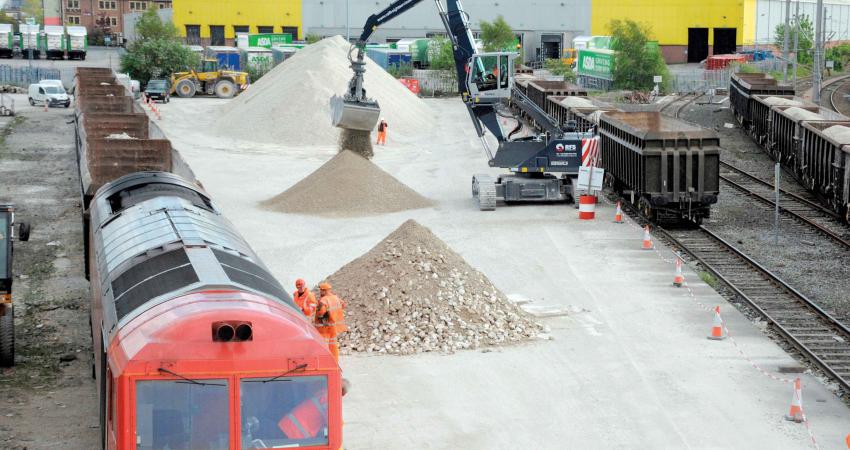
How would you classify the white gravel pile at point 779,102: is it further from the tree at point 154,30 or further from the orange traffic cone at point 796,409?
the tree at point 154,30

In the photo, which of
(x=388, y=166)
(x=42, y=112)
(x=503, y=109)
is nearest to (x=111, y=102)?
(x=388, y=166)

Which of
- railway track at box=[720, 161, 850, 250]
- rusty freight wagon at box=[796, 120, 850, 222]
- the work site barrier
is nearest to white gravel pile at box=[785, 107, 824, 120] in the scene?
rusty freight wagon at box=[796, 120, 850, 222]

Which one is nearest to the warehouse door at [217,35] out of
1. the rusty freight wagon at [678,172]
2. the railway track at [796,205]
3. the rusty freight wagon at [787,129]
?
the rusty freight wagon at [787,129]

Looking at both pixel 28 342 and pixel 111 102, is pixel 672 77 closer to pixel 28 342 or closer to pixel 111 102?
pixel 111 102

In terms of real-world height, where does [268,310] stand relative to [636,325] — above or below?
above

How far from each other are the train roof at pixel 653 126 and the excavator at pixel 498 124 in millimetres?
1451

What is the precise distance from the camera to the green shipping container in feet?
246

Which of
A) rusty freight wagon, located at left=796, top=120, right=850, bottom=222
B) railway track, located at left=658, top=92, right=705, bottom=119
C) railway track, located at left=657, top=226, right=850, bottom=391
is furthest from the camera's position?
railway track, located at left=658, top=92, right=705, bottom=119

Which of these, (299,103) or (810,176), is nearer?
(810,176)

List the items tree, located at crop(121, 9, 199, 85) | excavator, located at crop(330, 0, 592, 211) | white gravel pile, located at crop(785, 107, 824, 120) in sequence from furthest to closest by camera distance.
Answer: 1. tree, located at crop(121, 9, 199, 85)
2. white gravel pile, located at crop(785, 107, 824, 120)
3. excavator, located at crop(330, 0, 592, 211)

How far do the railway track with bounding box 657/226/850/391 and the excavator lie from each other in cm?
517

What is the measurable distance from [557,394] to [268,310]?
6.67 m

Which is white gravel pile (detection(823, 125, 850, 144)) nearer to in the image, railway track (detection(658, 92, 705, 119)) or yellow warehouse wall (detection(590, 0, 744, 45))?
railway track (detection(658, 92, 705, 119))

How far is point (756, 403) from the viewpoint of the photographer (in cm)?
1561
